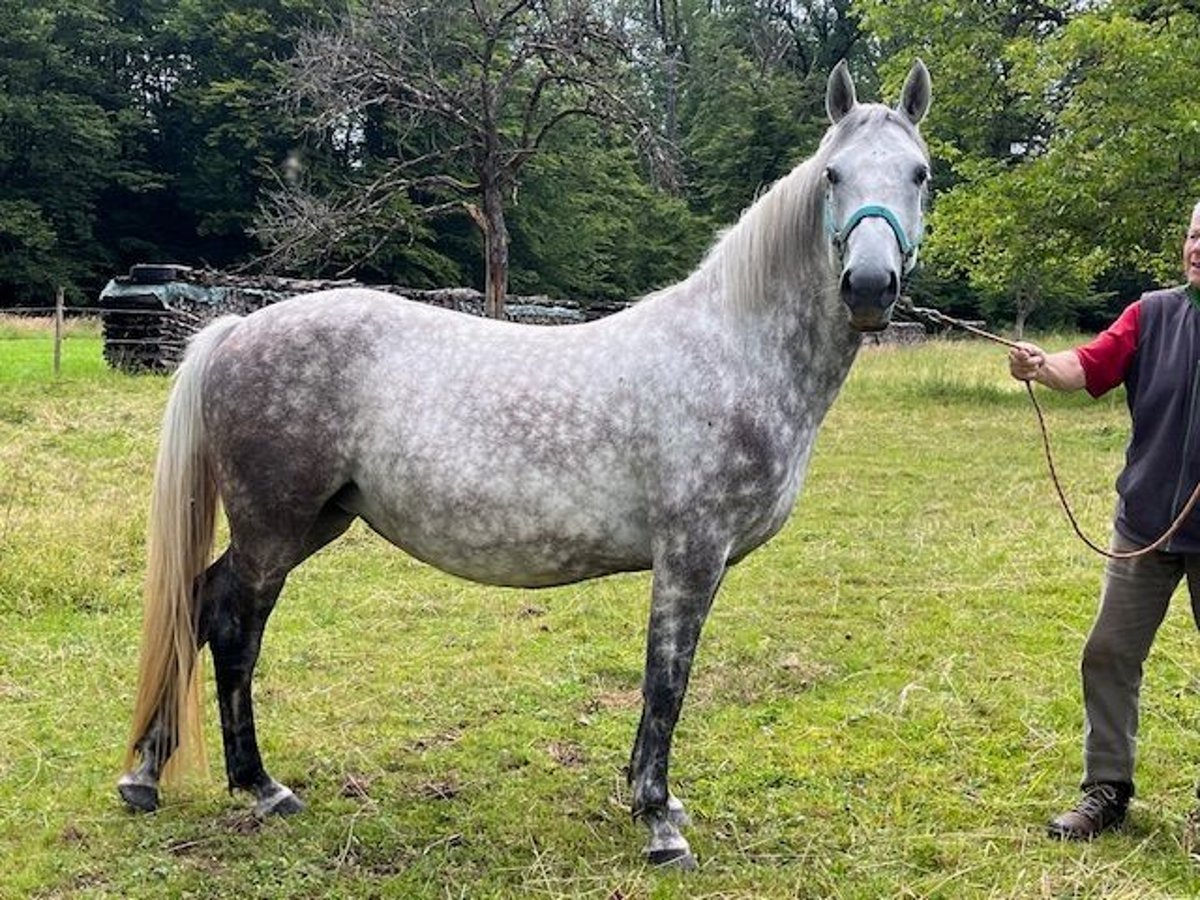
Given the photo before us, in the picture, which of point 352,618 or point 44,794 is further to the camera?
point 352,618

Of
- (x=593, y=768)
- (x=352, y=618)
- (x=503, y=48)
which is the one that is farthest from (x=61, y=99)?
(x=593, y=768)

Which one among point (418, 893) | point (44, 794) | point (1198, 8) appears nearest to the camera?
point (418, 893)

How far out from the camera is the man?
2.90 metres

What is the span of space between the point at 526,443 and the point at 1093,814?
2.09 metres

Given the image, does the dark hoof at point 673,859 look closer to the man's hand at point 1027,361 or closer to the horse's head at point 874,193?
the horse's head at point 874,193

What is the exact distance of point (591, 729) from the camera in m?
3.87

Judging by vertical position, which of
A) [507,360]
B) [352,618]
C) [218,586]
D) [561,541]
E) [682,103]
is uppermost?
[682,103]

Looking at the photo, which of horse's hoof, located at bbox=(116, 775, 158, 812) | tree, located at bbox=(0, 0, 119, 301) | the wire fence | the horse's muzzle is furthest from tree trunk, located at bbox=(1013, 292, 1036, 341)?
tree, located at bbox=(0, 0, 119, 301)

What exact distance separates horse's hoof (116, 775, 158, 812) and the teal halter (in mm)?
2670

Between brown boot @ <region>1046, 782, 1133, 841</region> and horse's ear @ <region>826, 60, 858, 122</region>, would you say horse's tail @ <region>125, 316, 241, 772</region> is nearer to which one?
horse's ear @ <region>826, 60, 858, 122</region>

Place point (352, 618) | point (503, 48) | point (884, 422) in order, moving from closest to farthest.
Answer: point (352, 618)
point (884, 422)
point (503, 48)

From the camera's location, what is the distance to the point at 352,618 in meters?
5.04

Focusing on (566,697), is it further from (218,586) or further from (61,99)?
(61,99)

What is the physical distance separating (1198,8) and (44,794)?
16.1 metres
